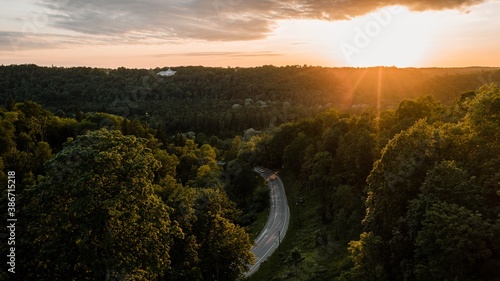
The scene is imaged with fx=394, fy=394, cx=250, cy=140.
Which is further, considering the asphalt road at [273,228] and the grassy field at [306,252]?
the asphalt road at [273,228]

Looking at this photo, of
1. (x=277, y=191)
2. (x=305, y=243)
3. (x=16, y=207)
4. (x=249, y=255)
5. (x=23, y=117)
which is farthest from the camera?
(x=277, y=191)

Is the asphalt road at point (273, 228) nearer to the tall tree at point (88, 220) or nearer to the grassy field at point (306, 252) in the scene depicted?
the grassy field at point (306, 252)

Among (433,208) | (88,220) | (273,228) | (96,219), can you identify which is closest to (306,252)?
(273,228)

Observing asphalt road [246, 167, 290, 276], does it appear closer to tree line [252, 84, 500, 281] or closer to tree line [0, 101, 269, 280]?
tree line [252, 84, 500, 281]

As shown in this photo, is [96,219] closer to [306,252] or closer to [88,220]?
[88,220]

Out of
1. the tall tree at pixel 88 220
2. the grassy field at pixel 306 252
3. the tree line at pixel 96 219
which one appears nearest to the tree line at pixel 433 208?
the grassy field at pixel 306 252

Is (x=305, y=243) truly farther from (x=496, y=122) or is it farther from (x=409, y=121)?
(x=496, y=122)

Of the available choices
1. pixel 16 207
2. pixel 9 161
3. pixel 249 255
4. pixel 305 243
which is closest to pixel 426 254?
pixel 249 255

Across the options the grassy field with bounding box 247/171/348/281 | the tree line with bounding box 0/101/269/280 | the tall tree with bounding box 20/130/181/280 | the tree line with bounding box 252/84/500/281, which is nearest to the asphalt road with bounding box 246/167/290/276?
the grassy field with bounding box 247/171/348/281
